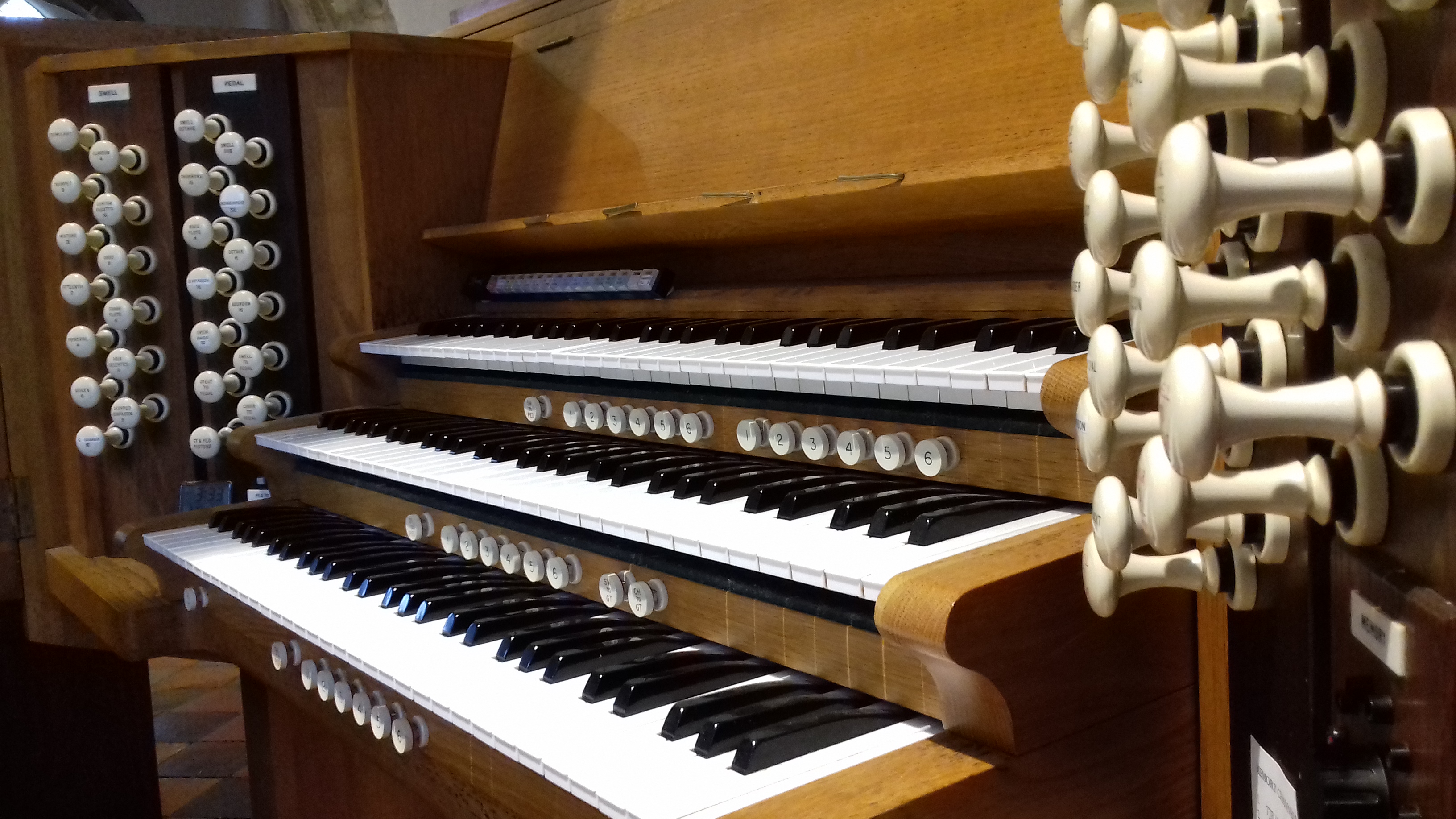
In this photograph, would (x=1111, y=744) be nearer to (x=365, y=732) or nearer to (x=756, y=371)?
(x=756, y=371)

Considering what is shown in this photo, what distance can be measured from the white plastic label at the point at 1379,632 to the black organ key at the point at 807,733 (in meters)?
0.48

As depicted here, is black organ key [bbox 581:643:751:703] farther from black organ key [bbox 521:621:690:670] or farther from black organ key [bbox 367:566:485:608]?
black organ key [bbox 367:566:485:608]

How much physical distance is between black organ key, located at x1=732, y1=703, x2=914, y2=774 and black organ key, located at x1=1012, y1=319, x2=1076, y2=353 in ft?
1.21

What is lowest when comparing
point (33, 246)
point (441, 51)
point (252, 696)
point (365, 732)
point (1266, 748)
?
point (252, 696)

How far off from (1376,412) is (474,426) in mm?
1603

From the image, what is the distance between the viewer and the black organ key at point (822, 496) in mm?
1172

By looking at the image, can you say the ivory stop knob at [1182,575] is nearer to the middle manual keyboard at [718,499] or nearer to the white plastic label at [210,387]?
the middle manual keyboard at [718,499]

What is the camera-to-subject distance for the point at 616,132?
6.73ft

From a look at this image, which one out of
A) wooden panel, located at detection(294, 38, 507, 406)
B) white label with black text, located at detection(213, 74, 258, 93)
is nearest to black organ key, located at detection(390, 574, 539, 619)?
wooden panel, located at detection(294, 38, 507, 406)

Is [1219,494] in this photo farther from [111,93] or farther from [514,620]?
[111,93]

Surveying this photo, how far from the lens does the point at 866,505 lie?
113cm

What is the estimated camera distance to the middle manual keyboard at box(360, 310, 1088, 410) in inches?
43.2

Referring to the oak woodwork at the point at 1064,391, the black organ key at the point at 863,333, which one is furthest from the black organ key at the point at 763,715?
the black organ key at the point at 863,333

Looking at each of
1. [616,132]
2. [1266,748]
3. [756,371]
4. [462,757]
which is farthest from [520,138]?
[1266,748]
